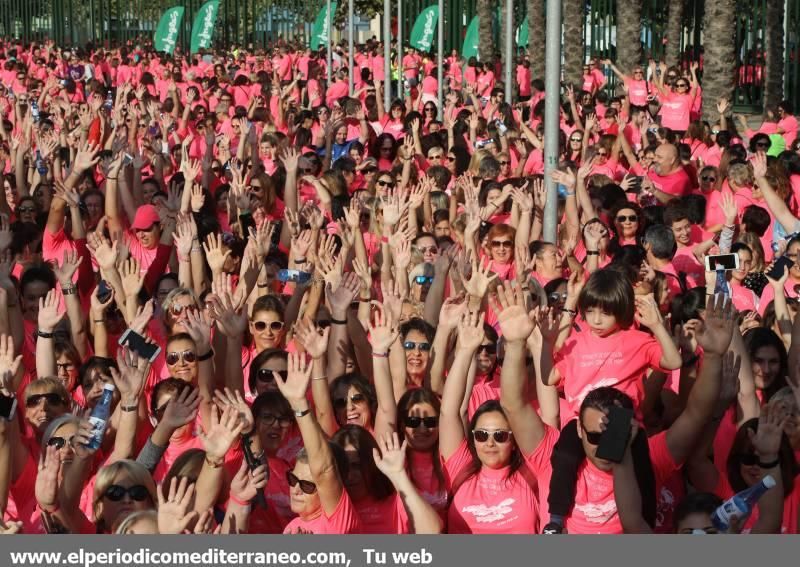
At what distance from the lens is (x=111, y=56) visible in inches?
1261

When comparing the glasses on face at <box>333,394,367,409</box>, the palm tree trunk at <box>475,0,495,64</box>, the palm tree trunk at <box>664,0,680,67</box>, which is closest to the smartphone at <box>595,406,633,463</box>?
the glasses on face at <box>333,394,367,409</box>

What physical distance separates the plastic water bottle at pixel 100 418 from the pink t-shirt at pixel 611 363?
6.62 feet

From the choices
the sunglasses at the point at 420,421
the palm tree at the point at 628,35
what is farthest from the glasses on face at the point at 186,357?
the palm tree at the point at 628,35

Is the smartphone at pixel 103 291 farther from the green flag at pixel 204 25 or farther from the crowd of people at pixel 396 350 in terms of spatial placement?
the green flag at pixel 204 25

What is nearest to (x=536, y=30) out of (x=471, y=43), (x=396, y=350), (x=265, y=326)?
(x=471, y=43)

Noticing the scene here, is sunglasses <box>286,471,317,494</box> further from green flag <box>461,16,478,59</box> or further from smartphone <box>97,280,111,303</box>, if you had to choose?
green flag <box>461,16,478,59</box>

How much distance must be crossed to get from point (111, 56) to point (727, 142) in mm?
20564

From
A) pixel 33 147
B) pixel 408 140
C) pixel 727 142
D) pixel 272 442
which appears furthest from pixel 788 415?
pixel 33 147

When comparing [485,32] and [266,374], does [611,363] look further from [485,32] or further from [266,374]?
[485,32]

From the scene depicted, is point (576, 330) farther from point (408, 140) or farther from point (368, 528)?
point (408, 140)

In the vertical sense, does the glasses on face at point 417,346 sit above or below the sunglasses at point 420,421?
above

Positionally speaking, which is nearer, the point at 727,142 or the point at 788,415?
the point at 788,415

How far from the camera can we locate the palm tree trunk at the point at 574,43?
84.8ft

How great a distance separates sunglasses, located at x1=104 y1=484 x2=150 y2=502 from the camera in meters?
5.60
